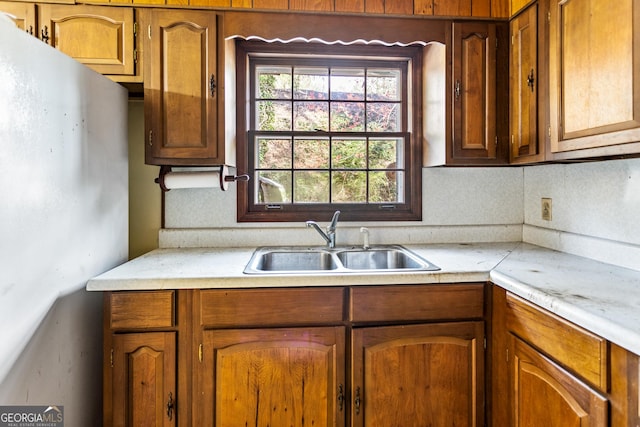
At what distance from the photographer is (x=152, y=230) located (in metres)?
1.96

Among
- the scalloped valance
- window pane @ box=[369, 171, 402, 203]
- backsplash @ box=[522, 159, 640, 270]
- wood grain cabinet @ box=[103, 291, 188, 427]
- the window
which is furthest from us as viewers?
window pane @ box=[369, 171, 402, 203]

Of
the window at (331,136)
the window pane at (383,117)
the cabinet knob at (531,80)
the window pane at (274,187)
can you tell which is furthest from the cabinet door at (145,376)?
the cabinet knob at (531,80)

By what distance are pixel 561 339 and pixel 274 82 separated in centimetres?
179

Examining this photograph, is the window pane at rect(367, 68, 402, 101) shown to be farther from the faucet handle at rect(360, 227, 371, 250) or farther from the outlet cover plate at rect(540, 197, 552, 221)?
the outlet cover plate at rect(540, 197, 552, 221)

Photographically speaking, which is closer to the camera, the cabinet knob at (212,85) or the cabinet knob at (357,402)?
the cabinet knob at (357,402)

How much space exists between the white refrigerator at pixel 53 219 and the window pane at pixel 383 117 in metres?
1.32

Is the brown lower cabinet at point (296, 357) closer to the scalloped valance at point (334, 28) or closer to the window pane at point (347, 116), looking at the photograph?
the window pane at point (347, 116)

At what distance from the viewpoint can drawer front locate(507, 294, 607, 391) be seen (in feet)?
3.02

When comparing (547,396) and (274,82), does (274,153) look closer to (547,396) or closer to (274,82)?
(274,82)

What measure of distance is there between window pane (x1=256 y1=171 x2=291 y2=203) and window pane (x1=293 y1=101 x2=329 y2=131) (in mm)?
293

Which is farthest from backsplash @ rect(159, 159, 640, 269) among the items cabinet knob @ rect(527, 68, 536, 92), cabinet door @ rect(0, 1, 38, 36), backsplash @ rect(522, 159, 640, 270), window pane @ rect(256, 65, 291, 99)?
cabinet door @ rect(0, 1, 38, 36)

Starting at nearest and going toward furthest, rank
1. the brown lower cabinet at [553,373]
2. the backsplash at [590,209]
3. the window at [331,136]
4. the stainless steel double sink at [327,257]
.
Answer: the brown lower cabinet at [553,373] → the backsplash at [590,209] → the stainless steel double sink at [327,257] → the window at [331,136]

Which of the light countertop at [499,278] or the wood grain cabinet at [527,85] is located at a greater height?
the wood grain cabinet at [527,85]

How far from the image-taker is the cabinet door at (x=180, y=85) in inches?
64.2
